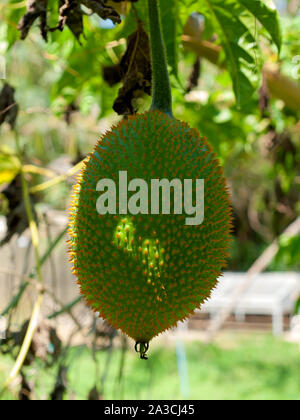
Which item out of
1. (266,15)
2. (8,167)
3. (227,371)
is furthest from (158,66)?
(227,371)

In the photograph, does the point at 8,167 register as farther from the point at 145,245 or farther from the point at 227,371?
the point at 227,371

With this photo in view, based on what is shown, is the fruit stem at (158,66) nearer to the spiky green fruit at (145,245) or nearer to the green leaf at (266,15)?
the spiky green fruit at (145,245)

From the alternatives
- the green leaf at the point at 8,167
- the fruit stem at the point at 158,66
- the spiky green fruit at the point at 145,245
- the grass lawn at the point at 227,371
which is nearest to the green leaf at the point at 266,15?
the fruit stem at the point at 158,66

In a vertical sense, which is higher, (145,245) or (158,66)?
(158,66)

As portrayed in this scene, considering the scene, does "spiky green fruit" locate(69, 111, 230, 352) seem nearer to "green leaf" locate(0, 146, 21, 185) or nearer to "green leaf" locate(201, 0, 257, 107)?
"green leaf" locate(201, 0, 257, 107)
